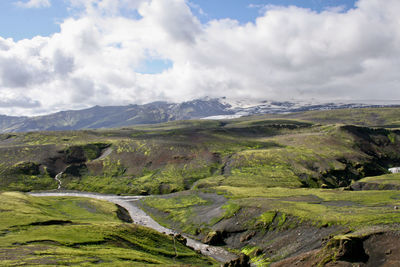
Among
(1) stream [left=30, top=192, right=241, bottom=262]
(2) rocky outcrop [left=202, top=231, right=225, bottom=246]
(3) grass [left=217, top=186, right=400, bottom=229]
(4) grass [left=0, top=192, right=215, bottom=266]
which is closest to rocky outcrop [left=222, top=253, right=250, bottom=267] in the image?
(4) grass [left=0, top=192, right=215, bottom=266]

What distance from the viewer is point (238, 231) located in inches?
3794

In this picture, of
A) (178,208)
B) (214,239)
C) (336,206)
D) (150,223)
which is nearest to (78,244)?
(214,239)

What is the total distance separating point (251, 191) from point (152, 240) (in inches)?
3107

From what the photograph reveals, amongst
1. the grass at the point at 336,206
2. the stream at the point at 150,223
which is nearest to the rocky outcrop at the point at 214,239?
the stream at the point at 150,223

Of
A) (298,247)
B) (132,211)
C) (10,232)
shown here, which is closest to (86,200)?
(132,211)

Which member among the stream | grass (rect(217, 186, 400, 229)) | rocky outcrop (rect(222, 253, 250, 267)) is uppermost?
grass (rect(217, 186, 400, 229))

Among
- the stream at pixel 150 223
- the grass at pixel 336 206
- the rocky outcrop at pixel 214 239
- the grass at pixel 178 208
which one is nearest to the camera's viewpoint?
the grass at pixel 336 206

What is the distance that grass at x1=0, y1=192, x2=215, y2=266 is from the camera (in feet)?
176

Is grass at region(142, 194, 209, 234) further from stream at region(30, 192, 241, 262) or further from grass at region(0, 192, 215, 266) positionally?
grass at region(0, 192, 215, 266)

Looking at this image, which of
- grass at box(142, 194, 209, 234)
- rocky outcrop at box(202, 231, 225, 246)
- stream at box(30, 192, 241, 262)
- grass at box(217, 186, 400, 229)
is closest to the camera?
grass at box(217, 186, 400, 229)

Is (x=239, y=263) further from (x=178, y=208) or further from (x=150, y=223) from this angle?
(x=178, y=208)

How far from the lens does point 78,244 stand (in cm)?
6556

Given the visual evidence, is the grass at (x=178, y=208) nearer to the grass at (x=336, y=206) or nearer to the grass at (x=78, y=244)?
the grass at (x=336, y=206)

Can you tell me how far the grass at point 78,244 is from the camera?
53.8 meters
